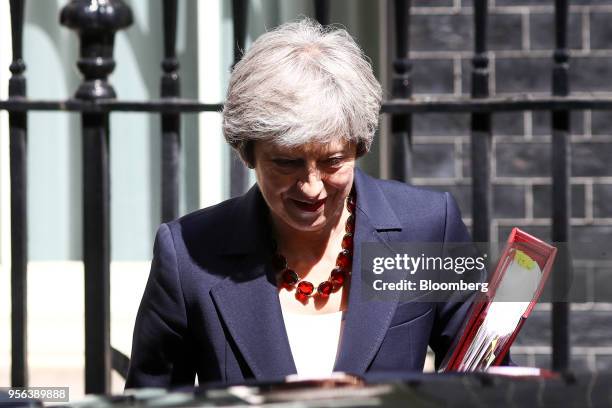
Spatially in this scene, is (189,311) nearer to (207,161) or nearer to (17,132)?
(17,132)

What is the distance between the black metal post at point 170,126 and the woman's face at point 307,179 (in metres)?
0.66

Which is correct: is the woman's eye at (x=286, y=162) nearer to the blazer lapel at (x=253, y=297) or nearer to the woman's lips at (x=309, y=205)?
the woman's lips at (x=309, y=205)

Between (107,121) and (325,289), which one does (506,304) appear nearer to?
(325,289)

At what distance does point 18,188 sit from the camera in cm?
354

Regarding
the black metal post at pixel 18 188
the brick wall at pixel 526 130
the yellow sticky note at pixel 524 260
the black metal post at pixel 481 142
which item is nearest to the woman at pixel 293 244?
the black metal post at pixel 481 142

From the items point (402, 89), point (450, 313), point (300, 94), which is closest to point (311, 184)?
point (300, 94)

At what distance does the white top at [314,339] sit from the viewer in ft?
9.86

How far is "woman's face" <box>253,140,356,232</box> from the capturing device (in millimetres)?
2873

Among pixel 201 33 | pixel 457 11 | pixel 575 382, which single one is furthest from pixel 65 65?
pixel 575 382

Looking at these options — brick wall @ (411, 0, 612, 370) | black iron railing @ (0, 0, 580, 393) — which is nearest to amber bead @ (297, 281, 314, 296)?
black iron railing @ (0, 0, 580, 393)

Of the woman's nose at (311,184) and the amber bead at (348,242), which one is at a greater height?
the woman's nose at (311,184)

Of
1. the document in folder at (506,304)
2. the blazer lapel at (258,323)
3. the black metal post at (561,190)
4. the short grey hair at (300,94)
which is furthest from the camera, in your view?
the black metal post at (561,190)

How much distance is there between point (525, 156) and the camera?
464cm

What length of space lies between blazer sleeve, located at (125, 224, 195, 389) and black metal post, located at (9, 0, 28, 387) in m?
0.60
